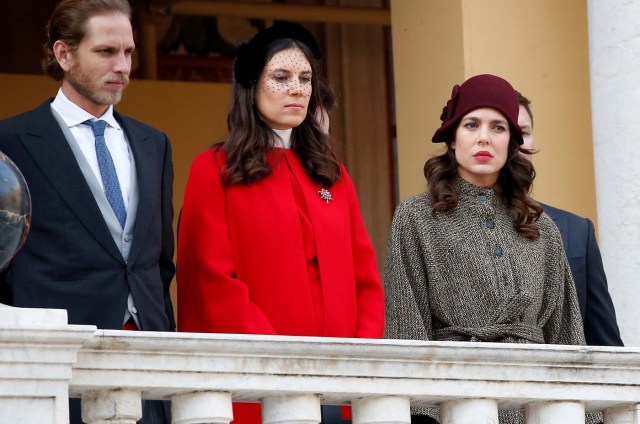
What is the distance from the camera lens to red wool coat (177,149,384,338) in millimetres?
6004

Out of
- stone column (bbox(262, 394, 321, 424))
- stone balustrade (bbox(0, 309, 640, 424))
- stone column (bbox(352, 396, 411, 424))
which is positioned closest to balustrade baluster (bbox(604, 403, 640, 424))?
stone balustrade (bbox(0, 309, 640, 424))

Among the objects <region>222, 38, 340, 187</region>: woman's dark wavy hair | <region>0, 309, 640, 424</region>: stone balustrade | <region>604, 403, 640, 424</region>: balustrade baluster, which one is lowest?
<region>604, 403, 640, 424</region>: balustrade baluster

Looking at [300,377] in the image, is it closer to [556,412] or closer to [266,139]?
[556,412]

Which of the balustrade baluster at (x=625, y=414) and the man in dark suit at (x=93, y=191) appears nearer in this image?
the man in dark suit at (x=93, y=191)

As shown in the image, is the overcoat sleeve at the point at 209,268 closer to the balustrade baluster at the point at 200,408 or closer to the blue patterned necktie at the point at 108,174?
the blue patterned necktie at the point at 108,174

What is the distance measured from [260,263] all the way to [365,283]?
1.34ft

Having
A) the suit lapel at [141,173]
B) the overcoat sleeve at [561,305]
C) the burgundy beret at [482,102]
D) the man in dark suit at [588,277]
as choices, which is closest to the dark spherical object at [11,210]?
the suit lapel at [141,173]

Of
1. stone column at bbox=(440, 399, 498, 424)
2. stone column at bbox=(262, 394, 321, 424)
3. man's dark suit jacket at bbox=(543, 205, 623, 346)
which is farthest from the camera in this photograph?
man's dark suit jacket at bbox=(543, 205, 623, 346)

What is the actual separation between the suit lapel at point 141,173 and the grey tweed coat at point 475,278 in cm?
90

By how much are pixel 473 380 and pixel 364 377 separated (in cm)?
36

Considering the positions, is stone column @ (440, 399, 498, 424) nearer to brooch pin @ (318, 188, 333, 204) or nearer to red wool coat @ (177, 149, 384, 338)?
red wool coat @ (177, 149, 384, 338)

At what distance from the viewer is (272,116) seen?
628 cm

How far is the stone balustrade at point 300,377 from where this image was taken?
489cm

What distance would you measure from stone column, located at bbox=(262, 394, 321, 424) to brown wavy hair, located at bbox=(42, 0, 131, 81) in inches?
53.5
